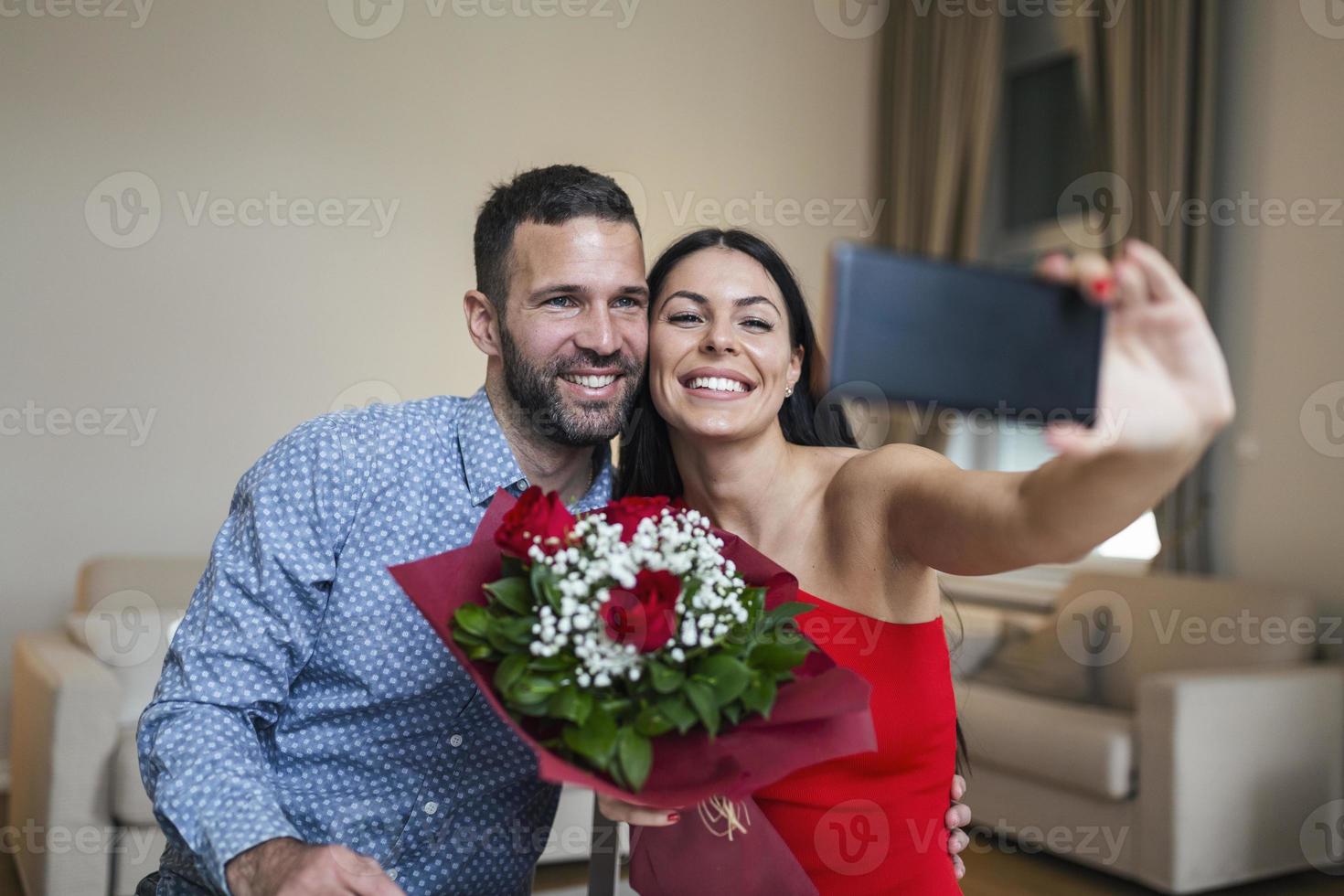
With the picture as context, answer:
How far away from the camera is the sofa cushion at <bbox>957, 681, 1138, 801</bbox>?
3.57 metres

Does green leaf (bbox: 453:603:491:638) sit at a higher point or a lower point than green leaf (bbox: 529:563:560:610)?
lower

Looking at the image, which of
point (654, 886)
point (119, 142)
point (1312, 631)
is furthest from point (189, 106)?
point (1312, 631)

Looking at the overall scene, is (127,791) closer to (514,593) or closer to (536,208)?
(536,208)

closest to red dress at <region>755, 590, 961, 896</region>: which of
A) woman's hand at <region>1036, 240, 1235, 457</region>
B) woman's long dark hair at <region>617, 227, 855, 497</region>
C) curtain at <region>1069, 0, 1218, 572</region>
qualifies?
woman's long dark hair at <region>617, 227, 855, 497</region>

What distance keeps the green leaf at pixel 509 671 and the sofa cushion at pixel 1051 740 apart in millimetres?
2986

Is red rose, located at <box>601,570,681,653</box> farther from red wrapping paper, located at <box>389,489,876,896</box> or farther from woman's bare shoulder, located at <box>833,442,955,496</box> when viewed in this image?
woman's bare shoulder, located at <box>833,442,955,496</box>

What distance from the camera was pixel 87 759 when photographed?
3084 mm

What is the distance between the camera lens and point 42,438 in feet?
14.9

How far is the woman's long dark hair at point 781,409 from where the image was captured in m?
1.86

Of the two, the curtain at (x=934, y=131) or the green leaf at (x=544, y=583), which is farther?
the curtain at (x=934, y=131)

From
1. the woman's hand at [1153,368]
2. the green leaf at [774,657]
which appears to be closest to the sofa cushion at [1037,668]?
the green leaf at [774,657]

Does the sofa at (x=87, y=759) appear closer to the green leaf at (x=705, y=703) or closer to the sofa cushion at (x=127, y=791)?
the sofa cushion at (x=127, y=791)

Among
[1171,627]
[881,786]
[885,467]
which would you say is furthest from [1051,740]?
[885,467]

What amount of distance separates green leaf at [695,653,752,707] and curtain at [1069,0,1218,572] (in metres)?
3.87
